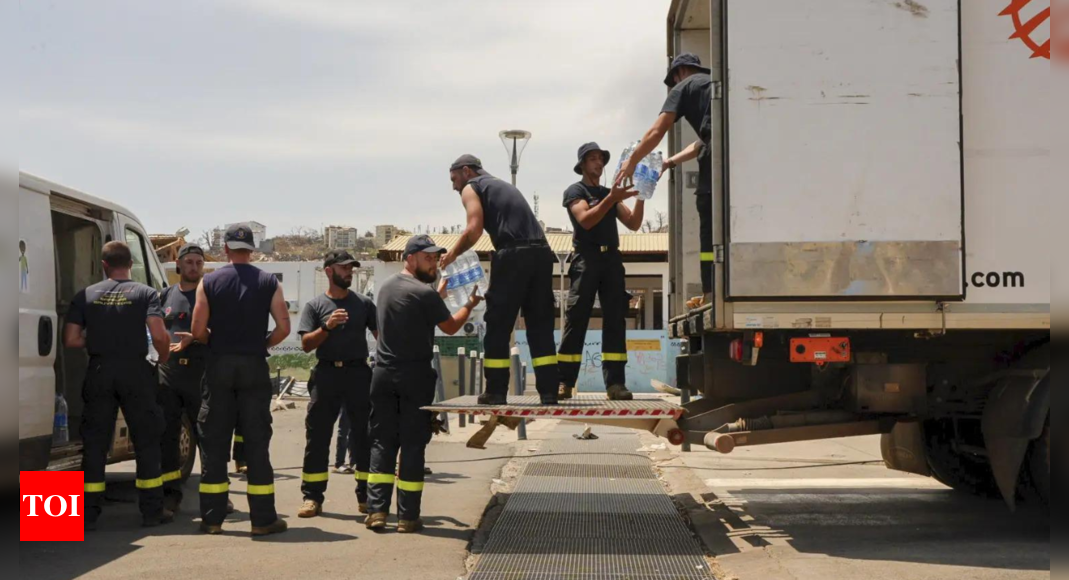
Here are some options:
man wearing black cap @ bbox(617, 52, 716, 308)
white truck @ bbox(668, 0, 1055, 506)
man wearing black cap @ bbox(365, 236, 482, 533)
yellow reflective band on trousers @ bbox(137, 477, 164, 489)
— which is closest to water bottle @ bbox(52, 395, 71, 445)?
yellow reflective band on trousers @ bbox(137, 477, 164, 489)

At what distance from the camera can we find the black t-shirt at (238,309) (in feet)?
21.7

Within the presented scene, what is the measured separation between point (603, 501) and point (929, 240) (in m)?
3.55

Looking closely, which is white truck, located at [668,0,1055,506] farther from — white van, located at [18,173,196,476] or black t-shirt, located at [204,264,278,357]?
white van, located at [18,173,196,476]

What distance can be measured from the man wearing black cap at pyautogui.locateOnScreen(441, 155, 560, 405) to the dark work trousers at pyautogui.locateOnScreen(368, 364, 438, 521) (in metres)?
0.43

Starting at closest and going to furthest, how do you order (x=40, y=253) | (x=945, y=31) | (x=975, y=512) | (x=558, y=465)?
(x=945, y=31)
(x=40, y=253)
(x=975, y=512)
(x=558, y=465)

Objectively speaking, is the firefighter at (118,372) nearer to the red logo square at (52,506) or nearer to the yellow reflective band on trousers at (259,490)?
the red logo square at (52,506)

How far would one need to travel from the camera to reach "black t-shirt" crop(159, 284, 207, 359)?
7.78 metres

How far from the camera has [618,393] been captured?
7266mm

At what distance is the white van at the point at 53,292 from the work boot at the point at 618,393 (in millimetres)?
3736

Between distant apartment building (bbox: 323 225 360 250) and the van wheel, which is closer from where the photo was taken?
the van wheel

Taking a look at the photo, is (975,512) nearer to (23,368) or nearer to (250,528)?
(250,528)

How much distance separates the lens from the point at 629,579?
554cm

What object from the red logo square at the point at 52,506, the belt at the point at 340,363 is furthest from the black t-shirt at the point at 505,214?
the red logo square at the point at 52,506

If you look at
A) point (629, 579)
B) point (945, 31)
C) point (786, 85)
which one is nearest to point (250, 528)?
point (629, 579)
